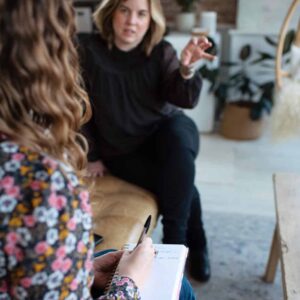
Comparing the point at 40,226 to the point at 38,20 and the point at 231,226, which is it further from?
the point at 231,226

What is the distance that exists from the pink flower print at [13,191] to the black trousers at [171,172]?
929mm

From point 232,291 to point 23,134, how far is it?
1246 millimetres

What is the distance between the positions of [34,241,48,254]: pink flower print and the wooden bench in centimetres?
62

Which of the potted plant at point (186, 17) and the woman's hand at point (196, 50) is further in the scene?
the potted plant at point (186, 17)

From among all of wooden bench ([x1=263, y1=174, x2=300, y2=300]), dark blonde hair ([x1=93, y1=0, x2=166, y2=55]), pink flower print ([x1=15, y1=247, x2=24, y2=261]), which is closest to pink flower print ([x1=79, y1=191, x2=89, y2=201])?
pink flower print ([x1=15, y1=247, x2=24, y2=261])

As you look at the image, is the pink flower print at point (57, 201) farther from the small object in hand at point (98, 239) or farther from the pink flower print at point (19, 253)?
the small object in hand at point (98, 239)

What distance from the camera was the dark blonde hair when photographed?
157cm

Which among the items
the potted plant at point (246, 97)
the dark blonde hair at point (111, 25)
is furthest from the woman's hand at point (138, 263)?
the potted plant at point (246, 97)

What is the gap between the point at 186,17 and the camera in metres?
2.91

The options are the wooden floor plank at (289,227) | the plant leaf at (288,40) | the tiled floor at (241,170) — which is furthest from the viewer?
the plant leaf at (288,40)

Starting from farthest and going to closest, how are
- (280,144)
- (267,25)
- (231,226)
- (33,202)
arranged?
(267,25) < (280,144) < (231,226) < (33,202)

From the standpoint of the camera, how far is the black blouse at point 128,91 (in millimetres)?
1585

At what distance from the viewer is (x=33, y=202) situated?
552mm

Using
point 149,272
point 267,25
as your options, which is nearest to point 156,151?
point 149,272
